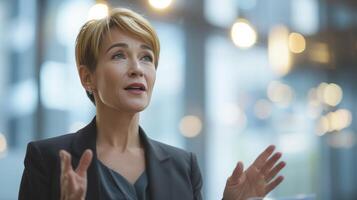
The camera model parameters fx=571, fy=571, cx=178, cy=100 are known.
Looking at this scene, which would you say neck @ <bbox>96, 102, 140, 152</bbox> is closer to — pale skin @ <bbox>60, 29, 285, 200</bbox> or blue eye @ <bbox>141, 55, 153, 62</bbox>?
pale skin @ <bbox>60, 29, 285, 200</bbox>

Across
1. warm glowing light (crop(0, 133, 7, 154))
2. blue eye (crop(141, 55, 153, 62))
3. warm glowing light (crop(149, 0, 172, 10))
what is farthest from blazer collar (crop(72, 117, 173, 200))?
warm glowing light (crop(149, 0, 172, 10))

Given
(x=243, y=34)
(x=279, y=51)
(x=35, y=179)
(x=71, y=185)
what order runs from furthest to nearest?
(x=279, y=51), (x=243, y=34), (x=35, y=179), (x=71, y=185)

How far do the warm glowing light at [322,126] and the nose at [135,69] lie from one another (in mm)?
5145

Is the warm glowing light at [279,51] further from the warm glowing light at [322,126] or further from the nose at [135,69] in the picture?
the nose at [135,69]

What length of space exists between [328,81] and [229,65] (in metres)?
1.61

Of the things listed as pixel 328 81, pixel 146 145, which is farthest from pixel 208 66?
pixel 146 145

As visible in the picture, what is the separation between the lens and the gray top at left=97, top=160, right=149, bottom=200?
1.42m

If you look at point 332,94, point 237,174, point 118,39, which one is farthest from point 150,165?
point 332,94

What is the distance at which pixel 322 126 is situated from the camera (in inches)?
253

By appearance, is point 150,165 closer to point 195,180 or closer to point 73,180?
point 195,180

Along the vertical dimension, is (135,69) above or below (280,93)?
above

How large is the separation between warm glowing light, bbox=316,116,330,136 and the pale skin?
494 cm

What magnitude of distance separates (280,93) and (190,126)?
4.17 feet

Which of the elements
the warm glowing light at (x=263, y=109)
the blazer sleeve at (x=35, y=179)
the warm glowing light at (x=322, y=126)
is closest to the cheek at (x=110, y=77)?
the blazer sleeve at (x=35, y=179)
